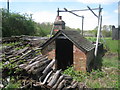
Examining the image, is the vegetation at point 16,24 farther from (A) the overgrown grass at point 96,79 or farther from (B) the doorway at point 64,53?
Answer: (A) the overgrown grass at point 96,79

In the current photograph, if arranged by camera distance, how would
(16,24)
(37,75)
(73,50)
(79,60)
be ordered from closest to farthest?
(37,75)
(79,60)
(73,50)
(16,24)

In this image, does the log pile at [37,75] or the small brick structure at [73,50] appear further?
the small brick structure at [73,50]

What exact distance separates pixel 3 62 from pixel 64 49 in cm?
550

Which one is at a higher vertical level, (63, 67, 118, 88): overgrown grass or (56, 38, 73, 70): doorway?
(56, 38, 73, 70): doorway

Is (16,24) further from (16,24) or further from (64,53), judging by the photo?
(64,53)

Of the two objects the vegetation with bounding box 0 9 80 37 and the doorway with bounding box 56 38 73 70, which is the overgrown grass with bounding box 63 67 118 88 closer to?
the doorway with bounding box 56 38 73 70

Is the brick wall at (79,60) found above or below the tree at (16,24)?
below

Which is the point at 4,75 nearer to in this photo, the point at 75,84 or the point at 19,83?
the point at 19,83

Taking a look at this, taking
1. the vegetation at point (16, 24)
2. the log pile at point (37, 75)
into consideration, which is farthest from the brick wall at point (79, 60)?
the vegetation at point (16, 24)

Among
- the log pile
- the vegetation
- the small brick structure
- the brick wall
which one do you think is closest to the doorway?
the small brick structure

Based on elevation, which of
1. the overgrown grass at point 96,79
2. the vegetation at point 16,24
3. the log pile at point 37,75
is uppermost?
the vegetation at point 16,24

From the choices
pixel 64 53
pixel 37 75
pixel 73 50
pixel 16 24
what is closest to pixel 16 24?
pixel 16 24

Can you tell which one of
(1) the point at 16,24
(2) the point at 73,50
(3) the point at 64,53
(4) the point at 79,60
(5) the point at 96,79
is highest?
(1) the point at 16,24

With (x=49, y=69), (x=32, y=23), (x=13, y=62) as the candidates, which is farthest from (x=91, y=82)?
(x=32, y=23)
